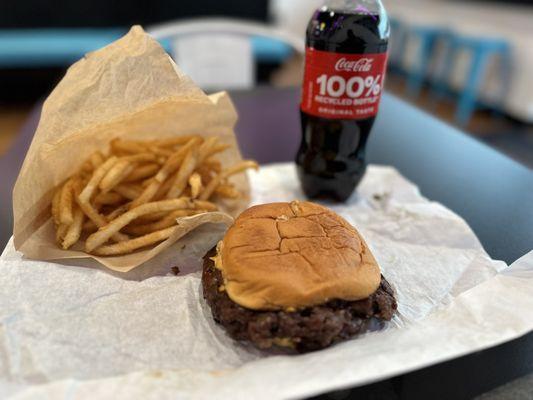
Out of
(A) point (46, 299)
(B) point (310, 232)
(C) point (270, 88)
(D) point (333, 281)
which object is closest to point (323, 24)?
(B) point (310, 232)

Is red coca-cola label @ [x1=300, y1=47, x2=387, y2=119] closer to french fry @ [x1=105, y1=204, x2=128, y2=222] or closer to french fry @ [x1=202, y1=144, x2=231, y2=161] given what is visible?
french fry @ [x1=202, y1=144, x2=231, y2=161]

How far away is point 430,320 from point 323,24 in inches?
32.2

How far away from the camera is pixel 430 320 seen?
894mm

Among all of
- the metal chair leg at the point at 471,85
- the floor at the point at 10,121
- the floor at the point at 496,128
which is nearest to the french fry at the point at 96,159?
the floor at the point at 10,121

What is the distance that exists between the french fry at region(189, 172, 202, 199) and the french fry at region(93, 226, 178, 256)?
0.39 feet

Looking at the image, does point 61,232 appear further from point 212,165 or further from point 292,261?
point 292,261

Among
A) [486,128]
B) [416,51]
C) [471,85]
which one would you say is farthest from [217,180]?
[416,51]

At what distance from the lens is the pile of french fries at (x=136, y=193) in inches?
42.9

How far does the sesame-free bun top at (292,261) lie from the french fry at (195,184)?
18 cm

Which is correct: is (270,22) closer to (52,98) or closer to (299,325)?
(52,98)

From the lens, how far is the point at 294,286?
0.84 metres

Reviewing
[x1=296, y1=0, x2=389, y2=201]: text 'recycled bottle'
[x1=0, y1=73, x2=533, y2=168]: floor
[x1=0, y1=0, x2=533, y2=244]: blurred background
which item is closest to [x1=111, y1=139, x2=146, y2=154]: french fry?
[x1=296, y1=0, x2=389, y2=201]: text 'recycled bottle'

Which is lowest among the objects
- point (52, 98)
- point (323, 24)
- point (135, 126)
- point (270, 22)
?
point (270, 22)

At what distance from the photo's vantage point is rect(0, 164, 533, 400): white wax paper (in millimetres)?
739
